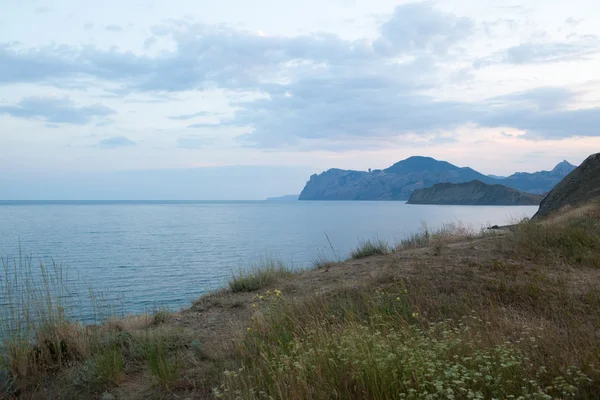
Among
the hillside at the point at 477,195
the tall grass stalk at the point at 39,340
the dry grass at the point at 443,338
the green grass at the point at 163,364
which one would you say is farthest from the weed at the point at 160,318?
the hillside at the point at 477,195

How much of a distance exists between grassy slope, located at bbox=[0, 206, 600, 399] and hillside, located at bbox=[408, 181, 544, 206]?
480ft

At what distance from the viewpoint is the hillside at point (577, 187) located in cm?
2142

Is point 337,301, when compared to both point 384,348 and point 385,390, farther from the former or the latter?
point 385,390

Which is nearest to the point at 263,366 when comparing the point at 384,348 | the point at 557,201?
the point at 384,348

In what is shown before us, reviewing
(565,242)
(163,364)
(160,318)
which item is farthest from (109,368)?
(565,242)

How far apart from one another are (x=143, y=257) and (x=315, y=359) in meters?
26.5

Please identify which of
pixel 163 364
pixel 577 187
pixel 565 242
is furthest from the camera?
pixel 577 187

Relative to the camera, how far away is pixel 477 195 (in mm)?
171500

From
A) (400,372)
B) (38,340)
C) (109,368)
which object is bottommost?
(109,368)

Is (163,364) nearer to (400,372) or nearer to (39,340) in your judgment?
(39,340)

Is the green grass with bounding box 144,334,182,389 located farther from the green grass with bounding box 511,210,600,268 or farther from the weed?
the green grass with bounding box 511,210,600,268

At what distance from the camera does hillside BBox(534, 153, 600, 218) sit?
21422 millimetres

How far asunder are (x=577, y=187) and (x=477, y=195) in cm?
15819

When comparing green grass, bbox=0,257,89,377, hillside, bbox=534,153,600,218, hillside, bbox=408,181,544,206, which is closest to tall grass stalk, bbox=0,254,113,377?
green grass, bbox=0,257,89,377
